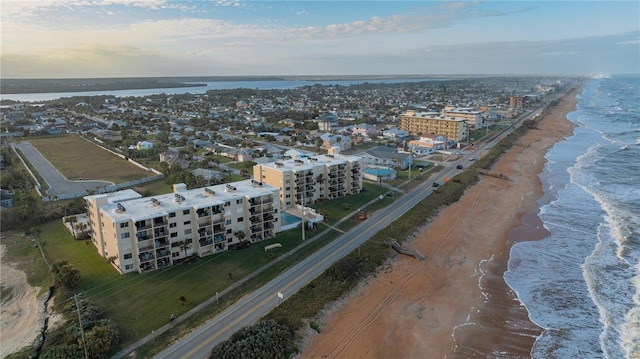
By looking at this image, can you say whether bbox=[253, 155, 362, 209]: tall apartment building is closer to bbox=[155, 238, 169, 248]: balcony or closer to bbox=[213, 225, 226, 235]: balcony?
bbox=[213, 225, 226, 235]: balcony

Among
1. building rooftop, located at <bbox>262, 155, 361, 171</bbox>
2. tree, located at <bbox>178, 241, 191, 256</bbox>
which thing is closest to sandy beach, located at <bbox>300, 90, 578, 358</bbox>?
tree, located at <bbox>178, 241, 191, 256</bbox>

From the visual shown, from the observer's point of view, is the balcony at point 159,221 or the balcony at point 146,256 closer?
the balcony at point 146,256

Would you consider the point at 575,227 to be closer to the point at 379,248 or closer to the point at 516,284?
the point at 516,284

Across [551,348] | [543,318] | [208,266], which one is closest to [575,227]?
[543,318]

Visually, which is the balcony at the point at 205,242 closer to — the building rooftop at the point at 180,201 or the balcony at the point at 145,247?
the building rooftop at the point at 180,201

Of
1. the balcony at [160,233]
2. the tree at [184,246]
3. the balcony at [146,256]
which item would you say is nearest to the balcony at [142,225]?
the balcony at [160,233]

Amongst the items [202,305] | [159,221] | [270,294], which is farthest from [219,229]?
[270,294]
